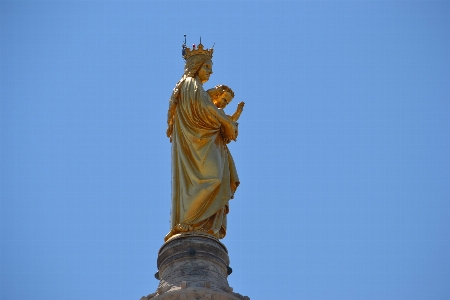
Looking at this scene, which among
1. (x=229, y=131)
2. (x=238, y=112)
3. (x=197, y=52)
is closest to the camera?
(x=229, y=131)

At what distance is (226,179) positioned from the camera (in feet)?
70.4

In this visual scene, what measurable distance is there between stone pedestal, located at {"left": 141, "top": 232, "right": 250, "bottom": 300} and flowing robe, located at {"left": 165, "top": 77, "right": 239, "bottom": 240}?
1.52 feet

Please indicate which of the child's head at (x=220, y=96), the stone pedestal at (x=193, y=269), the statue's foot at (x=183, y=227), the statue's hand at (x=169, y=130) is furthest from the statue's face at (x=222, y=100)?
the stone pedestal at (x=193, y=269)

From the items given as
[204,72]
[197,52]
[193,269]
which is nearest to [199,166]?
[204,72]

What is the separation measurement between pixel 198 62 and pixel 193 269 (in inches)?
219

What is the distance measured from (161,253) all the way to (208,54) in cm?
529

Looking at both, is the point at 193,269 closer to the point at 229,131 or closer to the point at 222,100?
the point at 229,131

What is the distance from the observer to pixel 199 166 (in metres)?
21.2

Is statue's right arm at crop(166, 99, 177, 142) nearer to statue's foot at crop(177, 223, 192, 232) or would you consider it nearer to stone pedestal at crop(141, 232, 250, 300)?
statue's foot at crop(177, 223, 192, 232)

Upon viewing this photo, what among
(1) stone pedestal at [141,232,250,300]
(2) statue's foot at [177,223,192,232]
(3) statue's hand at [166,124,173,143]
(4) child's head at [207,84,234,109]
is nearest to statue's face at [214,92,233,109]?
(4) child's head at [207,84,234,109]

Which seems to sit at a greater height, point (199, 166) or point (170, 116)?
point (170, 116)

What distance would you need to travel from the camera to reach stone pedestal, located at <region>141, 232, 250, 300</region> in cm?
1800

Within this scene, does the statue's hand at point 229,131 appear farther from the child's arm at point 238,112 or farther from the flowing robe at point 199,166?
the child's arm at point 238,112

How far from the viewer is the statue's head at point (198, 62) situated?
74.9 feet
